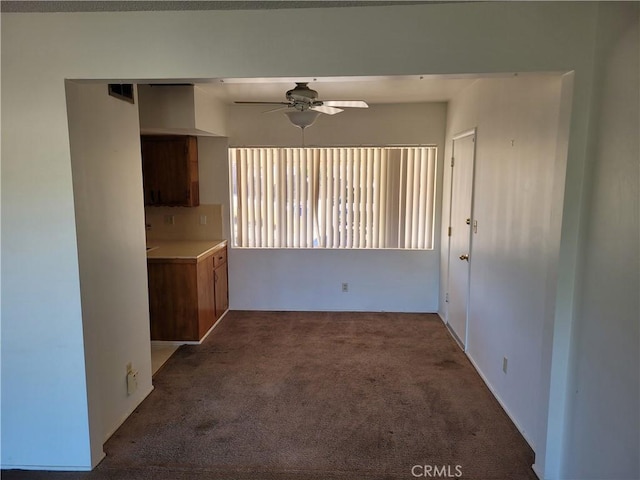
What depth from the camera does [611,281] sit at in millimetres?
1848

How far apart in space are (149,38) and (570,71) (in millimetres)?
2011

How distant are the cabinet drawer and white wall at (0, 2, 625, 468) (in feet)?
8.20

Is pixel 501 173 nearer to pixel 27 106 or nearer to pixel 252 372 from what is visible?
pixel 252 372

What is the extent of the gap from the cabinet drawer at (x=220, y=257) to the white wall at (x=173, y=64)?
2499mm

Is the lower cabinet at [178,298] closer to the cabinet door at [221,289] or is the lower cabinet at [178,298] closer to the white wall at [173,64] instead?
the cabinet door at [221,289]

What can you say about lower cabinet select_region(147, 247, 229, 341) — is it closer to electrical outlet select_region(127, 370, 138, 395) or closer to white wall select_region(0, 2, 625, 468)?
electrical outlet select_region(127, 370, 138, 395)

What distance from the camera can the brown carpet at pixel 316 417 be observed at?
8.10ft

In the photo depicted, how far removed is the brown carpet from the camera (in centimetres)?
247

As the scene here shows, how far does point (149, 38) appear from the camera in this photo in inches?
82.8

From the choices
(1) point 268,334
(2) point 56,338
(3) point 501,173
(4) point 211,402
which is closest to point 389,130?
(3) point 501,173

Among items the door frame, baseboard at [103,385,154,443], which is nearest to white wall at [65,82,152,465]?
baseboard at [103,385,154,443]

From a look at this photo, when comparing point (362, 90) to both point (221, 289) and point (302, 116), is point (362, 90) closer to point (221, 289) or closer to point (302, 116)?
point (302, 116)

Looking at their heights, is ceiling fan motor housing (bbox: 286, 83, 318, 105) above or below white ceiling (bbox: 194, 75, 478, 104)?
below

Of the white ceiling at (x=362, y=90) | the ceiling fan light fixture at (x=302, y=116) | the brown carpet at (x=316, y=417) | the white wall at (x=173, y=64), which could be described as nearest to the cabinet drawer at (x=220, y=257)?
the brown carpet at (x=316, y=417)
